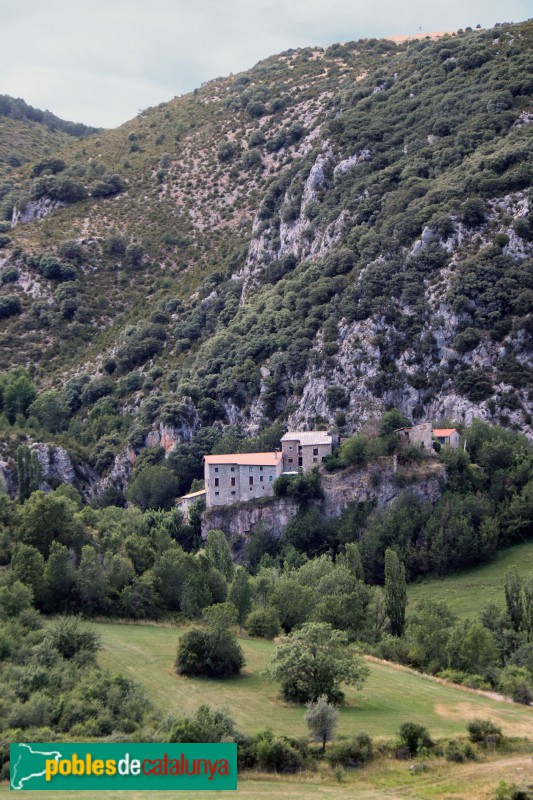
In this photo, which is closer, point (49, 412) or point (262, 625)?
point (262, 625)

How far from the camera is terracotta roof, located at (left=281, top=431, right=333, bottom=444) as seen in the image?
120 m

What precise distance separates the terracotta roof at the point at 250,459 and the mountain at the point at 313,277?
13.1 meters

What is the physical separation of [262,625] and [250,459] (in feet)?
138

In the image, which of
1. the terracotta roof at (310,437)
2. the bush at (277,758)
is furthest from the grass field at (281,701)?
the terracotta roof at (310,437)

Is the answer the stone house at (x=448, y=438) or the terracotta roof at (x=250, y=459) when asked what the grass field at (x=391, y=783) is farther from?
the terracotta roof at (x=250, y=459)

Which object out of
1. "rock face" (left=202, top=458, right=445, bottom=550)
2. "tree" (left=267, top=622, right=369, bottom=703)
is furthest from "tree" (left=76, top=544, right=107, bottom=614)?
"rock face" (left=202, top=458, right=445, bottom=550)

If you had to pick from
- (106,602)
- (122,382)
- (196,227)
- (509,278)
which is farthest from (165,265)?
(106,602)

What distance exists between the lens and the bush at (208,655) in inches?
2566

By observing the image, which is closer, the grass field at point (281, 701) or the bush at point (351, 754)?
the bush at point (351, 754)

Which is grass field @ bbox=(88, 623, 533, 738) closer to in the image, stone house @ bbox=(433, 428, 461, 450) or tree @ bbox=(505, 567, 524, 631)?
tree @ bbox=(505, 567, 524, 631)

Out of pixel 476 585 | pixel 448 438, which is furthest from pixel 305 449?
pixel 476 585

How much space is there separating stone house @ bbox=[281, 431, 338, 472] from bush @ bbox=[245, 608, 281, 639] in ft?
133

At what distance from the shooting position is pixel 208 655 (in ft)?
215

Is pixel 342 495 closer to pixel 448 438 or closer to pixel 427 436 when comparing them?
pixel 427 436
